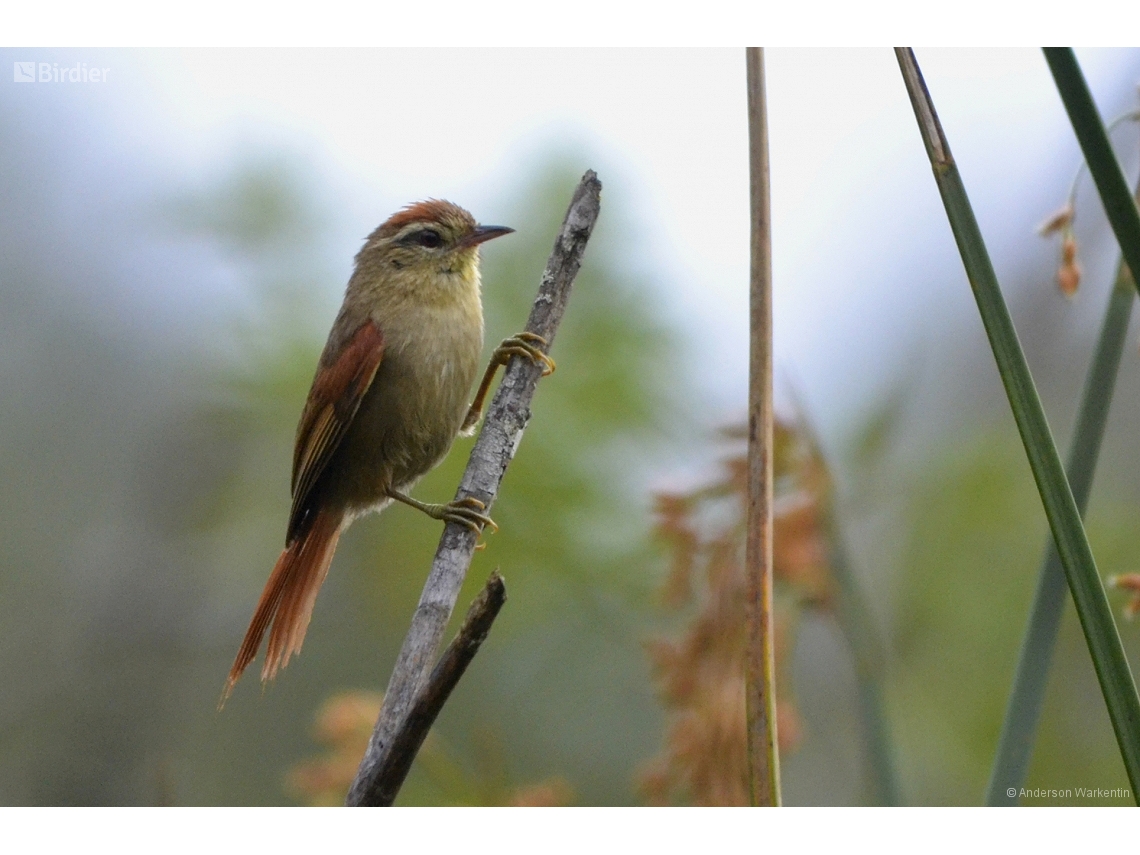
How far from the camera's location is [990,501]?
2799 millimetres

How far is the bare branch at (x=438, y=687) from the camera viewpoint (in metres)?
1.14

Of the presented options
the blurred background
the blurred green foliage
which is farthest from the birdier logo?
the blurred green foliage

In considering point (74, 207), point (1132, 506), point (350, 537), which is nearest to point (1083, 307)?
point (1132, 506)

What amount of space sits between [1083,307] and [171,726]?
242 centimetres

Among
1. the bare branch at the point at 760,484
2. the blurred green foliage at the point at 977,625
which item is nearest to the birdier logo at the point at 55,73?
the bare branch at the point at 760,484

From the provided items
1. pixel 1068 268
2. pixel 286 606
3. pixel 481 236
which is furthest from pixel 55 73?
pixel 1068 268

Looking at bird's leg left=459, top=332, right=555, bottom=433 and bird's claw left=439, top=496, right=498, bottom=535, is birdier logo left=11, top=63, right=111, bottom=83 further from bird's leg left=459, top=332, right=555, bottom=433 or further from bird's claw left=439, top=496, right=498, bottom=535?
bird's claw left=439, top=496, right=498, bottom=535

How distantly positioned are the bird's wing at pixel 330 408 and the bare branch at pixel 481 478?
1.79 feet

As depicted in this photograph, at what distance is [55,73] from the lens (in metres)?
2.23

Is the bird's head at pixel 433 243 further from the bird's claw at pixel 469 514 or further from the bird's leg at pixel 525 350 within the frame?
the bird's claw at pixel 469 514

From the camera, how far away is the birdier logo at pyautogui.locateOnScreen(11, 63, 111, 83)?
220 cm

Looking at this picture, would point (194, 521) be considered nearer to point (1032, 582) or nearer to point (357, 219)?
point (357, 219)

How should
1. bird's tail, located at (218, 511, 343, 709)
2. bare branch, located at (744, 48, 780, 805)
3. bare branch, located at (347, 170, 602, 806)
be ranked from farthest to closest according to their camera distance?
1. bird's tail, located at (218, 511, 343, 709)
2. bare branch, located at (347, 170, 602, 806)
3. bare branch, located at (744, 48, 780, 805)

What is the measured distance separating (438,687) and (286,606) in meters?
1.13
